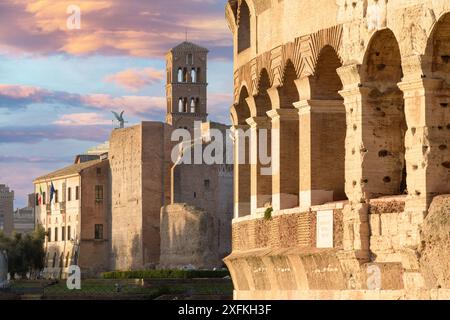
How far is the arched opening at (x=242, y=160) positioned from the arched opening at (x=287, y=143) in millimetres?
3156

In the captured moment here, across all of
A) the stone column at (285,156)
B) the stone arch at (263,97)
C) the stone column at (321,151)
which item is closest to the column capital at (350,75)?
the stone column at (321,151)

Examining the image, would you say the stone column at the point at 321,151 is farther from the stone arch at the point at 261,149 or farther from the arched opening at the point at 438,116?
the arched opening at the point at 438,116

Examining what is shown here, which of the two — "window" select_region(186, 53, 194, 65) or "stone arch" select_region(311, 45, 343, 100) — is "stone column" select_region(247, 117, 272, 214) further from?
"window" select_region(186, 53, 194, 65)

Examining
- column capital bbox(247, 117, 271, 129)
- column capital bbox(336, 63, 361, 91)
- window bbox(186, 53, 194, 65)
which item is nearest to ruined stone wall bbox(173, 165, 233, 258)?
window bbox(186, 53, 194, 65)

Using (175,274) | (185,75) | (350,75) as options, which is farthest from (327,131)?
(185,75)

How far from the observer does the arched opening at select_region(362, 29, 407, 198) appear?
2138 centimetres

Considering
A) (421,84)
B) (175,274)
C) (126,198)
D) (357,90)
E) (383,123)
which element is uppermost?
(126,198)

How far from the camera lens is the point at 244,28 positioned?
2953cm

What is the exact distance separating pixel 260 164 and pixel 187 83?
268 ft

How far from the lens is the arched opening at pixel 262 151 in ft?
90.6

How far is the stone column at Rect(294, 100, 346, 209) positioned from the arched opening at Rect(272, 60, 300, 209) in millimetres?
1359

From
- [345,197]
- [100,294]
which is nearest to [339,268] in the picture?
[345,197]

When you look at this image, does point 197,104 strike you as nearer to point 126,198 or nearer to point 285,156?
point 126,198

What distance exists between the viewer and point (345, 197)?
24.2 metres
